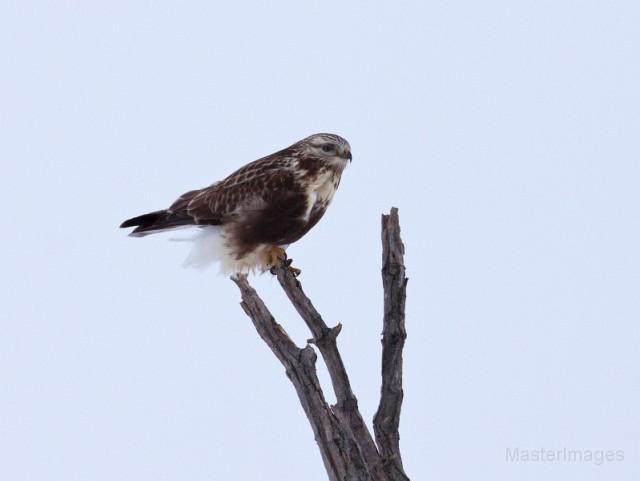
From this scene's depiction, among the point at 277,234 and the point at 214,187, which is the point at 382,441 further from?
the point at 214,187

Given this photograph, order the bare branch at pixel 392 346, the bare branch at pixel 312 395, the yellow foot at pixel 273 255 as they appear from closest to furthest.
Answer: the bare branch at pixel 312 395, the bare branch at pixel 392 346, the yellow foot at pixel 273 255

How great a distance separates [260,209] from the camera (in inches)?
318

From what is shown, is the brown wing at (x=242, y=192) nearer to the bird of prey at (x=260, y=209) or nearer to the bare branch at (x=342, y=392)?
the bird of prey at (x=260, y=209)

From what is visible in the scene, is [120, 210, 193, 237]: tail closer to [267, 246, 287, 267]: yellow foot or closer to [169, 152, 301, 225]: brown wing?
[169, 152, 301, 225]: brown wing

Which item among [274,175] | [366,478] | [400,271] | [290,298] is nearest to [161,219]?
[274,175]

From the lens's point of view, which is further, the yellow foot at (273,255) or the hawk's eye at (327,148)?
the hawk's eye at (327,148)

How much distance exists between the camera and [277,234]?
810cm

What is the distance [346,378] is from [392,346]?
447 mm

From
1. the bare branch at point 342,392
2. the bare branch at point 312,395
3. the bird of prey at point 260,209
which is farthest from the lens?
the bird of prey at point 260,209

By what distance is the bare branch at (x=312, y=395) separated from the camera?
6.20 m

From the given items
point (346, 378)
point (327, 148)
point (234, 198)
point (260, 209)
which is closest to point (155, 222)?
point (234, 198)

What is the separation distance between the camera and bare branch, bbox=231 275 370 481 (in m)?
6.20

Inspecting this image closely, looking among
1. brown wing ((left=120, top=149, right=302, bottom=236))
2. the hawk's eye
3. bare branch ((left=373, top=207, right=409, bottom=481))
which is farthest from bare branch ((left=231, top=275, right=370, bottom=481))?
the hawk's eye

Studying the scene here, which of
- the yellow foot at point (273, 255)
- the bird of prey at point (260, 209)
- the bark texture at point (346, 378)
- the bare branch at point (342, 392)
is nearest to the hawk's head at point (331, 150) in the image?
the bird of prey at point (260, 209)
